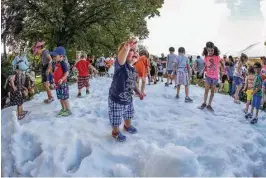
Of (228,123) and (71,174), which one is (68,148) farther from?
(228,123)

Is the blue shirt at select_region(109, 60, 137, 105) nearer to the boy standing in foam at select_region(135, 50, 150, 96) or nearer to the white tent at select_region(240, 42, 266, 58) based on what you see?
the boy standing in foam at select_region(135, 50, 150, 96)

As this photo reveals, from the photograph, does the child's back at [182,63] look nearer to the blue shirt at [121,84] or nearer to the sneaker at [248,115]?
the sneaker at [248,115]

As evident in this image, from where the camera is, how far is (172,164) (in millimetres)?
4391

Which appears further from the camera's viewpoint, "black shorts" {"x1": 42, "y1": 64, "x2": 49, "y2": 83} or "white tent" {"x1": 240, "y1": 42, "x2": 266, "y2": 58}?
"white tent" {"x1": 240, "y1": 42, "x2": 266, "y2": 58}

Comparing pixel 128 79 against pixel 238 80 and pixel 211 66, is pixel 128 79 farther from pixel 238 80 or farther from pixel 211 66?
pixel 238 80

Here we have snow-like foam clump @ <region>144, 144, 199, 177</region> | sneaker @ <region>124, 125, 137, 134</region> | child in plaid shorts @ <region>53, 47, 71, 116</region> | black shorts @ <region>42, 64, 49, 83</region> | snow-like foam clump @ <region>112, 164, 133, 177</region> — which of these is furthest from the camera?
black shorts @ <region>42, 64, 49, 83</region>

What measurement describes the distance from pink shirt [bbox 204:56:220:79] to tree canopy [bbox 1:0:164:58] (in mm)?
9308

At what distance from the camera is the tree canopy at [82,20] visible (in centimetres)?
1633

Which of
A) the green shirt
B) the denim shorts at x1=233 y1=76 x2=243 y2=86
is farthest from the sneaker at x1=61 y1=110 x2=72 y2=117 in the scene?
the denim shorts at x1=233 y1=76 x2=243 y2=86

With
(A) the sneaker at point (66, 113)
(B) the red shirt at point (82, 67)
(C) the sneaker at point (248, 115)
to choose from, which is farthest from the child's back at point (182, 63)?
(A) the sneaker at point (66, 113)

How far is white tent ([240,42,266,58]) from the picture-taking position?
21.7 meters

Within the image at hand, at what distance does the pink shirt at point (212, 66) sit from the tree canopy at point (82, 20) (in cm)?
931

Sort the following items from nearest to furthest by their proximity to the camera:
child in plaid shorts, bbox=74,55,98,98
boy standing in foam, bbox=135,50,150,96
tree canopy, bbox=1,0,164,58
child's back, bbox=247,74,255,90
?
1. child's back, bbox=247,74,255,90
2. boy standing in foam, bbox=135,50,150,96
3. child in plaid shorts, bbox=74,55,98,98
4. tree canopy, bbox=1,0,164,58

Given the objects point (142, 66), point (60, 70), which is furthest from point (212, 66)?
point (60, 70)
